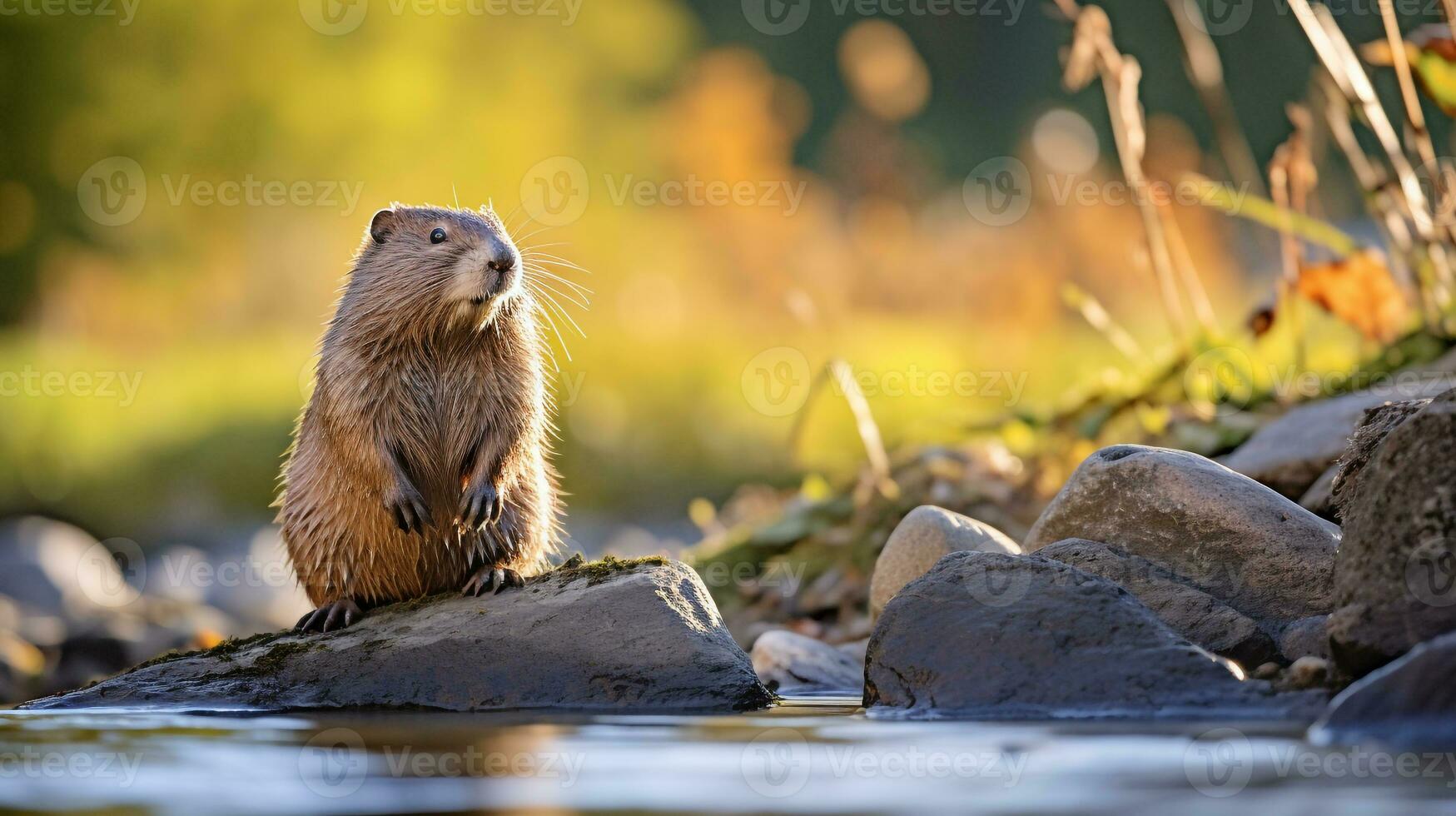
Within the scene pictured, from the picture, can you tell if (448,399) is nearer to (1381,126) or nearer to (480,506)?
(480,506)

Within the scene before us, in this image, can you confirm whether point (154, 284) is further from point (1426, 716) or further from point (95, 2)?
point (1426, 716)

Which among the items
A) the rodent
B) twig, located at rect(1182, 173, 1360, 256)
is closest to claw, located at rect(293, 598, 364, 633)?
the rodent

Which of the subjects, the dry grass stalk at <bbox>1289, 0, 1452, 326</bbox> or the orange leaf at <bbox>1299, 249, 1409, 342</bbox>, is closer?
the dry grass stalk at <bbox>1289, 0, 1452, 326</bbox>

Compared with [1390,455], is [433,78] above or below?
above

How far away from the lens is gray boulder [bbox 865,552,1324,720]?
3469 millimetres

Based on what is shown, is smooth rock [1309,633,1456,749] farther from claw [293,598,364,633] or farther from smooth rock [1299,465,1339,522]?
claw [293,598,364,633]

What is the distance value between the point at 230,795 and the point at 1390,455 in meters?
2.39

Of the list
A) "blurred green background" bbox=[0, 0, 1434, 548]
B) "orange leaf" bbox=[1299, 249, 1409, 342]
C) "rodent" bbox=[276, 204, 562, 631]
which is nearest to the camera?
"rodent" bbox=[276, 204, 562, 631]

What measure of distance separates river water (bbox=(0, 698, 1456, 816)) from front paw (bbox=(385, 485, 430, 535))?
79 cm

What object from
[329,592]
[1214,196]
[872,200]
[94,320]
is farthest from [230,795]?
[872,200]

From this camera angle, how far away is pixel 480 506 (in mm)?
4355

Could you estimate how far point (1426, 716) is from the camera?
283 cm

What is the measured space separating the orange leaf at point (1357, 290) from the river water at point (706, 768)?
3180mm

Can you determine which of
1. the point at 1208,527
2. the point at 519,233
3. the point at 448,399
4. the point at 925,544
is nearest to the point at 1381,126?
the point at 1208,527
